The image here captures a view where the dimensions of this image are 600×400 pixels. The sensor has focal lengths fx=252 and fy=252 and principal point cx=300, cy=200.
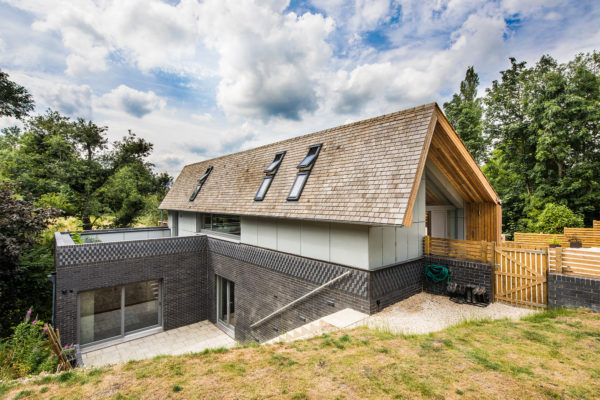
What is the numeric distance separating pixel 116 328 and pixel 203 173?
Answer: 8591 mm

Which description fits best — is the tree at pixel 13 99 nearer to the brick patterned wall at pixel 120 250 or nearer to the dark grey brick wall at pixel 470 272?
the brick patterned wall at pixel 120 250

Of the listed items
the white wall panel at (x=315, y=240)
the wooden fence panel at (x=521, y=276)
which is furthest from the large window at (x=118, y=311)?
the wooden fence panel at (x=521, y=276)

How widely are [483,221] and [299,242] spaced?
7.17 m

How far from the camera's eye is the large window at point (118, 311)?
30.0 ft

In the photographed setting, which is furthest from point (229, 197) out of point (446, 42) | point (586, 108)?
point (586, 108)

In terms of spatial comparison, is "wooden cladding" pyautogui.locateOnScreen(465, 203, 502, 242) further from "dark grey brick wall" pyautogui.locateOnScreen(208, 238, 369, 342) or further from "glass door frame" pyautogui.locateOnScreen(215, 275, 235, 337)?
"glass door frame" pyautogui.locateOnScreen(215, 275, 235, 337)

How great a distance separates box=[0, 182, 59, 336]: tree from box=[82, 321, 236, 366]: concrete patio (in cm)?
300

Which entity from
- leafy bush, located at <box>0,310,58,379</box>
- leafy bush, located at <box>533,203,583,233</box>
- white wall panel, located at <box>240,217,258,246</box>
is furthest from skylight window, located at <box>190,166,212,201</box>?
leafy bush, located at <box>533,203,583,233</box>

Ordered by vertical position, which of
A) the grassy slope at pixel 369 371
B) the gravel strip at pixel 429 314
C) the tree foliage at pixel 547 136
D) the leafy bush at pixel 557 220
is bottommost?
the gravel strip at pixel 429 314

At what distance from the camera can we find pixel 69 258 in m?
8.62

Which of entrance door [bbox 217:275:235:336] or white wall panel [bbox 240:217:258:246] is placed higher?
white wall panel [bbox 240:217:258:246]

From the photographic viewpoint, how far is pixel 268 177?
9.77 m

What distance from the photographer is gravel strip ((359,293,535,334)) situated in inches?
218

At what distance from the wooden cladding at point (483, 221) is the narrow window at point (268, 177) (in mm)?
7692
